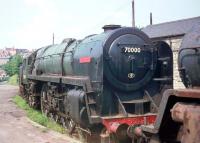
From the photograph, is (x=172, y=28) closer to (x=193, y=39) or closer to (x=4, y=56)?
(x=193, y=39)

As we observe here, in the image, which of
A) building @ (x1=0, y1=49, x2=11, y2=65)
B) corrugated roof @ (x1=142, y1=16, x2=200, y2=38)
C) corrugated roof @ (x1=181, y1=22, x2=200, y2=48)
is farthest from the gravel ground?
building @ (x1=0, y1=49, x2=11, y2=65)

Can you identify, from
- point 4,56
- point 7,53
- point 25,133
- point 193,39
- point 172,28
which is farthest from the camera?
point 7,53

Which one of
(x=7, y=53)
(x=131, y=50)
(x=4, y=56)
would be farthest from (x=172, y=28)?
(x=7, y=53)

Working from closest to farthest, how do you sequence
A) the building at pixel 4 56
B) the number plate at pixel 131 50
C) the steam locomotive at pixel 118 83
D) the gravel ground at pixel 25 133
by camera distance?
the steam locomotive at pixel 118 83 → the number plate at pixel 131 50 → the gravel ground at pixel 25 133 → the building at pixel 4 56

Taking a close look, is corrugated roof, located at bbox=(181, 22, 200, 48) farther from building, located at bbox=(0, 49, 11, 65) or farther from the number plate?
building, located at bbox=(0, 49, 11, 65)

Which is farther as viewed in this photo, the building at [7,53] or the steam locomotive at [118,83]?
the building at [7,53]

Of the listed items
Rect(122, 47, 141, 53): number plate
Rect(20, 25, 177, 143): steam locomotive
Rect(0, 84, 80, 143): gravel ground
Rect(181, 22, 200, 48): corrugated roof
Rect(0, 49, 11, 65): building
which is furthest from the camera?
Rect(0, 49, 11, 65): building

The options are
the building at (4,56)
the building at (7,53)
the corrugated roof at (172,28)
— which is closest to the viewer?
the corrugated roof at (172,28)

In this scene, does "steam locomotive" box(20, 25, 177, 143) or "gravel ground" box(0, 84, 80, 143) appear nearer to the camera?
"steam locomotive" box(20, 25, 177, 143)

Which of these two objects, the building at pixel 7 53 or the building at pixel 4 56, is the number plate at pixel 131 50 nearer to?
the building at pixel 7 53

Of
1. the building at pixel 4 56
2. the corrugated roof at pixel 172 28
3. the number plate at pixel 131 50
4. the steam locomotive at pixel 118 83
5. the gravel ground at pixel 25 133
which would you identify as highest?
the building at pixel 4 56

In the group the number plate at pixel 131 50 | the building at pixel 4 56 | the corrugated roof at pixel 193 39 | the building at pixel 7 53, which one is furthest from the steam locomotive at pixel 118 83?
the building at pixel 4 56

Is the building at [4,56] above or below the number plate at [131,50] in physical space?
above

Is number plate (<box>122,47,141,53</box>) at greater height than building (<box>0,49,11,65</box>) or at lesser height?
lesser
